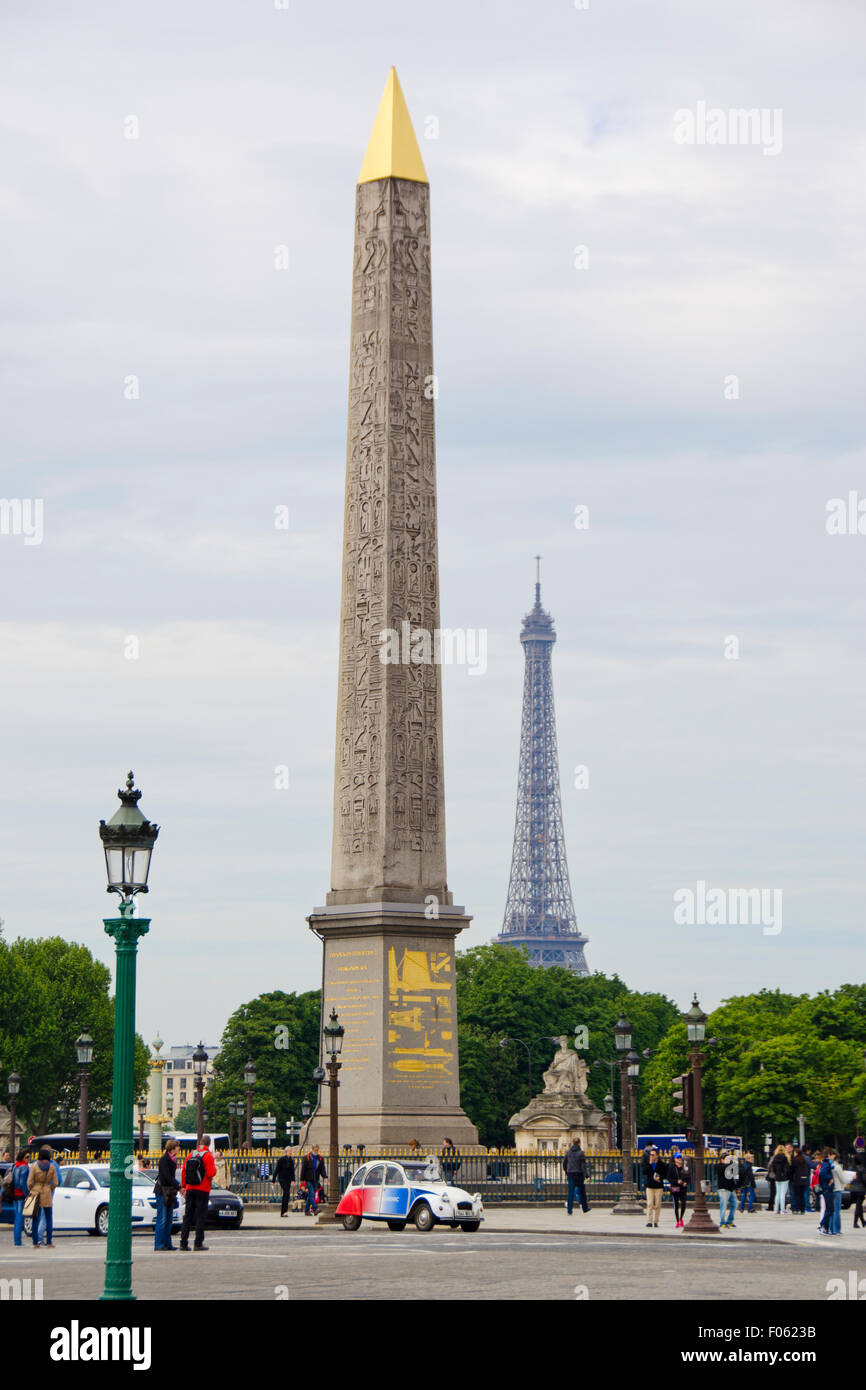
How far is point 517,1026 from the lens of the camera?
361 feet

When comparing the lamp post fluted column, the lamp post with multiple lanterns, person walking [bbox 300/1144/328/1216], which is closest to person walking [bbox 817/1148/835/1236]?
the lamp post with multiple lanterns

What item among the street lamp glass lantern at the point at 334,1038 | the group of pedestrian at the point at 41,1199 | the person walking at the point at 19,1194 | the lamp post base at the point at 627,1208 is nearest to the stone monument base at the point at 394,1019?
the street lamp glass lantern at the point at 334,1038

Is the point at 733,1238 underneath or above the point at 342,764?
underneath

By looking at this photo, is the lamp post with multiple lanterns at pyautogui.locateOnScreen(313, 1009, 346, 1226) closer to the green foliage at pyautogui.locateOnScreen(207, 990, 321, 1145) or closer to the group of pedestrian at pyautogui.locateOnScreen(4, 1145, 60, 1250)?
the group of pedestrian at pyautogui.locateOnScreen(4, 1145, 60, 1250)

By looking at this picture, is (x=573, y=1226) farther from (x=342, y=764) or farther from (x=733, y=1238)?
(x=342, y=764)

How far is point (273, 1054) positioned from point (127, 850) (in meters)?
94.4

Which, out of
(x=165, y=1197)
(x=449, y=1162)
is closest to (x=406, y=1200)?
(x=165, y=1197)

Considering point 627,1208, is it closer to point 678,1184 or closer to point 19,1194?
point 678,1184

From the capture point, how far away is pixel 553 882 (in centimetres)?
18812

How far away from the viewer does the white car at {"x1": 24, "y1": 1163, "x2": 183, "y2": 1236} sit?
1335 inches

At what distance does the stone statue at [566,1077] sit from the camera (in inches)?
2928

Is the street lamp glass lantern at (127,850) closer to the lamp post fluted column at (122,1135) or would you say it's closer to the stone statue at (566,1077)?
the lamp post fluted column at (122,1135)
